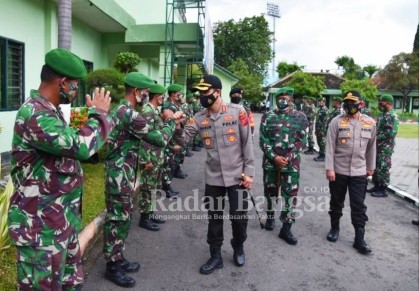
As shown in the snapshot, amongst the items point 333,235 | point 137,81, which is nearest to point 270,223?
point 333,235

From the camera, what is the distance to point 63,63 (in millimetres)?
2041

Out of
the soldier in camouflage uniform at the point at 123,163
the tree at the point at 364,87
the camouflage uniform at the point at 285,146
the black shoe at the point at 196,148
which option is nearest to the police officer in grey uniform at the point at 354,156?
the camouflage uniform at the point at 285,146

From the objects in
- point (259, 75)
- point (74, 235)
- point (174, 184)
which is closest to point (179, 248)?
point (74, 235)

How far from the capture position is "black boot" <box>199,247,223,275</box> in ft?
12.1

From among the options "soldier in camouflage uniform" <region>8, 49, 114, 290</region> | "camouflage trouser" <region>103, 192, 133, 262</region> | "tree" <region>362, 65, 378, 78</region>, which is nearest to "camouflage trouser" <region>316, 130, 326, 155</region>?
"camouflage trouser" <region>103, 192, 133, 262</region>

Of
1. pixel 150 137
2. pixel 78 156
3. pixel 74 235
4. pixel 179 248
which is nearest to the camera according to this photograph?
pixel 78 156

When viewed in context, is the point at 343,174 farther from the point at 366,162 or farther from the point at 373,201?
the point at 373,201

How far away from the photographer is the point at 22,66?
23.7 feet

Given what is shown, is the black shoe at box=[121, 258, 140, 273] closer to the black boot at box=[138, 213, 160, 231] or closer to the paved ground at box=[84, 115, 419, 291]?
the paved ground at box=[84, 115, 419, 291]

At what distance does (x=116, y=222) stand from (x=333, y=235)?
287 cm

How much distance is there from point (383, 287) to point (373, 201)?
338cm

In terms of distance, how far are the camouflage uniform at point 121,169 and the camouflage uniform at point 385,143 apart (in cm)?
508

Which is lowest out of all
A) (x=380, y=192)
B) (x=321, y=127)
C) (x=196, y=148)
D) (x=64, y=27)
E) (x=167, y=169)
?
(x=380, y=192)

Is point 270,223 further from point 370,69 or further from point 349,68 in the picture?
point 349,68
